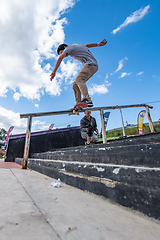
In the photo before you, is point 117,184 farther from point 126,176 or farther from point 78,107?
point 78,107

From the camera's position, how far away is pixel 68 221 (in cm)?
69

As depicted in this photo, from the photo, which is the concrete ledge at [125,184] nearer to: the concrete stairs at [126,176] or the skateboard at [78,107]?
the concrete stairs at [126,176]

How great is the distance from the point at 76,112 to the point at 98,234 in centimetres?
253

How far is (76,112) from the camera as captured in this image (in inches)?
119

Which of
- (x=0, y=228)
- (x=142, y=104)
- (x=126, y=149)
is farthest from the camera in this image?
(x=142, y=104)

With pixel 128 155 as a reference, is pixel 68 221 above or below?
below

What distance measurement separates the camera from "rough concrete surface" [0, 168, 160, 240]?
0.56 m

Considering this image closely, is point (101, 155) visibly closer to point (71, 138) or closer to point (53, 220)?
point (53, 220)

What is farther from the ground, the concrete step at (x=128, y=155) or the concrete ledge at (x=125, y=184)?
the concrete step at (x=128, y=155)

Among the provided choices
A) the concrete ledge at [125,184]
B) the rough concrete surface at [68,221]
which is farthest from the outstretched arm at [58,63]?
the rough concrete surface at [68,221]

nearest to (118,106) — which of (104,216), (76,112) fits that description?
(76,112)

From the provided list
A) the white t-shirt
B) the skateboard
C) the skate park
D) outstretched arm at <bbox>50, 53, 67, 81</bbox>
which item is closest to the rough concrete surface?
the skate park

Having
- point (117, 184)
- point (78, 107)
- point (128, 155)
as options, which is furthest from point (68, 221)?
point (78, 107)

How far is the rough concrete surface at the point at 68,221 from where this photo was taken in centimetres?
56
